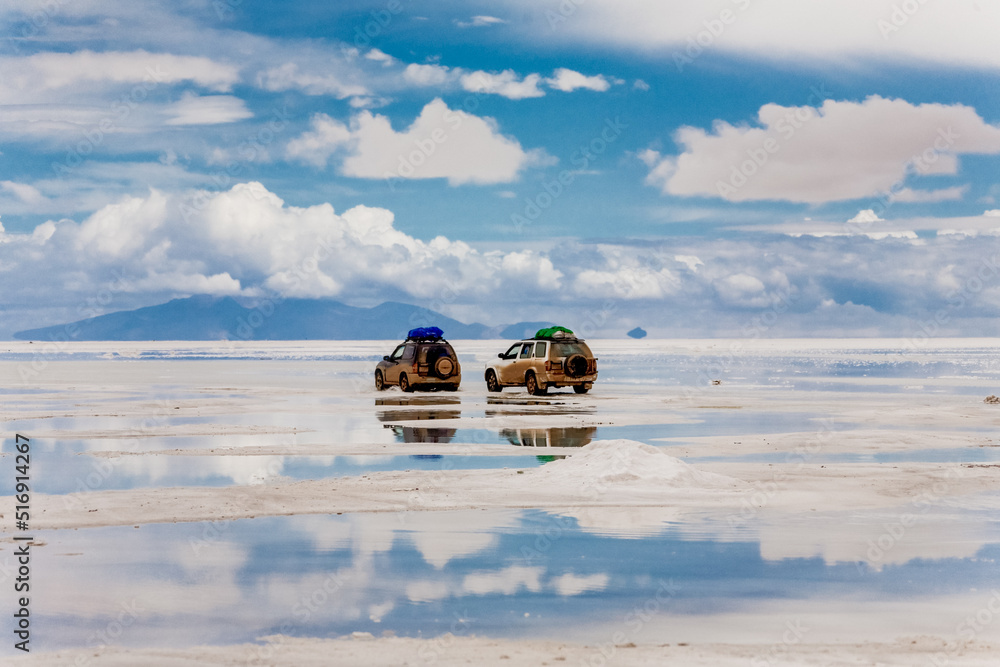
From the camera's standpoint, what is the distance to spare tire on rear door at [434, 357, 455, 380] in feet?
130

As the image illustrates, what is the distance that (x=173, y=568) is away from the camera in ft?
32.9

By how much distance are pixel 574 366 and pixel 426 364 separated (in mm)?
5632

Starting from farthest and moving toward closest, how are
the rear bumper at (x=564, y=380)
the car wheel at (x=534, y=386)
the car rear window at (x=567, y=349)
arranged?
the car wheel at (x=534, y=386)
the car rear window at (x=567, y=349)
the rear bumper at (x=564, y=380)

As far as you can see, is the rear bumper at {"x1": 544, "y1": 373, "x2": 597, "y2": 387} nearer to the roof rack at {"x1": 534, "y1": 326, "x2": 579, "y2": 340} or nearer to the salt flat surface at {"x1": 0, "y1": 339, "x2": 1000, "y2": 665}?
the roof rack at {"x1": 534, "y1": 326, "x2": 579, "y2": 340}

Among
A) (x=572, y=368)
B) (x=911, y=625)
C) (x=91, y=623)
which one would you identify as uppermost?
(x=572, y=368)

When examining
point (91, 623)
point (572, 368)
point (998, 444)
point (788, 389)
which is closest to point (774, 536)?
point (91, 623)

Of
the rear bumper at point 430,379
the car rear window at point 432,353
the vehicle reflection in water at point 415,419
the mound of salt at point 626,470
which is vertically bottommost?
the mound of salt at point 626,470

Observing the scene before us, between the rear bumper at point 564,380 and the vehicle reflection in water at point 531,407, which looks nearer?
the vehicle reflection in water at point 531,407

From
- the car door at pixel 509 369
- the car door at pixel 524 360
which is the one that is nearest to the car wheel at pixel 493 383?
the car door at pixel 509 369

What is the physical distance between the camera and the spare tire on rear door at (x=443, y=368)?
130 ft

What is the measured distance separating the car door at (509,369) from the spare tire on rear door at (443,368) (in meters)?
1.90

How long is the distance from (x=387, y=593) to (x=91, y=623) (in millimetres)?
2343

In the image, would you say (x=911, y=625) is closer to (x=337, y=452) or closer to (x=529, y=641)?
(x=529, y=641)

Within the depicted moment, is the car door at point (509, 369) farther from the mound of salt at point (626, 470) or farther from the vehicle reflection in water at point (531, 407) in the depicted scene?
the mound of salt at point (626, 470)
